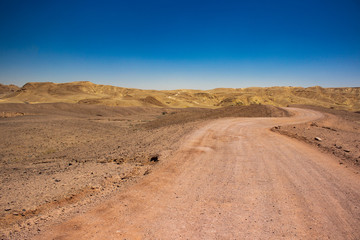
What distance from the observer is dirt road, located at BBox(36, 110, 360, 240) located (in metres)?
3.90

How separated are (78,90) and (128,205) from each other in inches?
3784

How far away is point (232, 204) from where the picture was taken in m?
4.91

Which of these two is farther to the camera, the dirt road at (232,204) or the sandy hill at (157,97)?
the sandy hill at (157,97)

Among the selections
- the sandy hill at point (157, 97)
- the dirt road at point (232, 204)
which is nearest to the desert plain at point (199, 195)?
the dirt road at point (232, 204)

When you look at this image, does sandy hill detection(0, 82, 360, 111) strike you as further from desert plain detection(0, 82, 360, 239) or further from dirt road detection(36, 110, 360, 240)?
dirt road detection(36, 110, 360, 240)

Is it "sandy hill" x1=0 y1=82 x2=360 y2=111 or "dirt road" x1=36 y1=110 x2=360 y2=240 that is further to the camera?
"sandy hill" x1=0 y1=82 x2=360 y2=111

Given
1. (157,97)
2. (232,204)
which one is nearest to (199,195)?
(232,204)

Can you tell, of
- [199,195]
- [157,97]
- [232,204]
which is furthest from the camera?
[157,97]

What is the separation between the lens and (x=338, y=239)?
3.77m

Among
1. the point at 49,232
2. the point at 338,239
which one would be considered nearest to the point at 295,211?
the point at 338,239

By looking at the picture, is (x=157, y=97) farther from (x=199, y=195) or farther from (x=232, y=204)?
(x=232, y=204)

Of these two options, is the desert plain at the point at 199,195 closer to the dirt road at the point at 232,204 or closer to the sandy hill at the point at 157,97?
the dirt road at the point at 232,204

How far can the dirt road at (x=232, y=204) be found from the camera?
3.90 metres

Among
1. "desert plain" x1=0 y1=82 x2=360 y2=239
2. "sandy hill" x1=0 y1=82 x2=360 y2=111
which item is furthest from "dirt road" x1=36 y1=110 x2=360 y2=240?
"sandy hill" x1=0 y1=82 x2=360 y2=111
